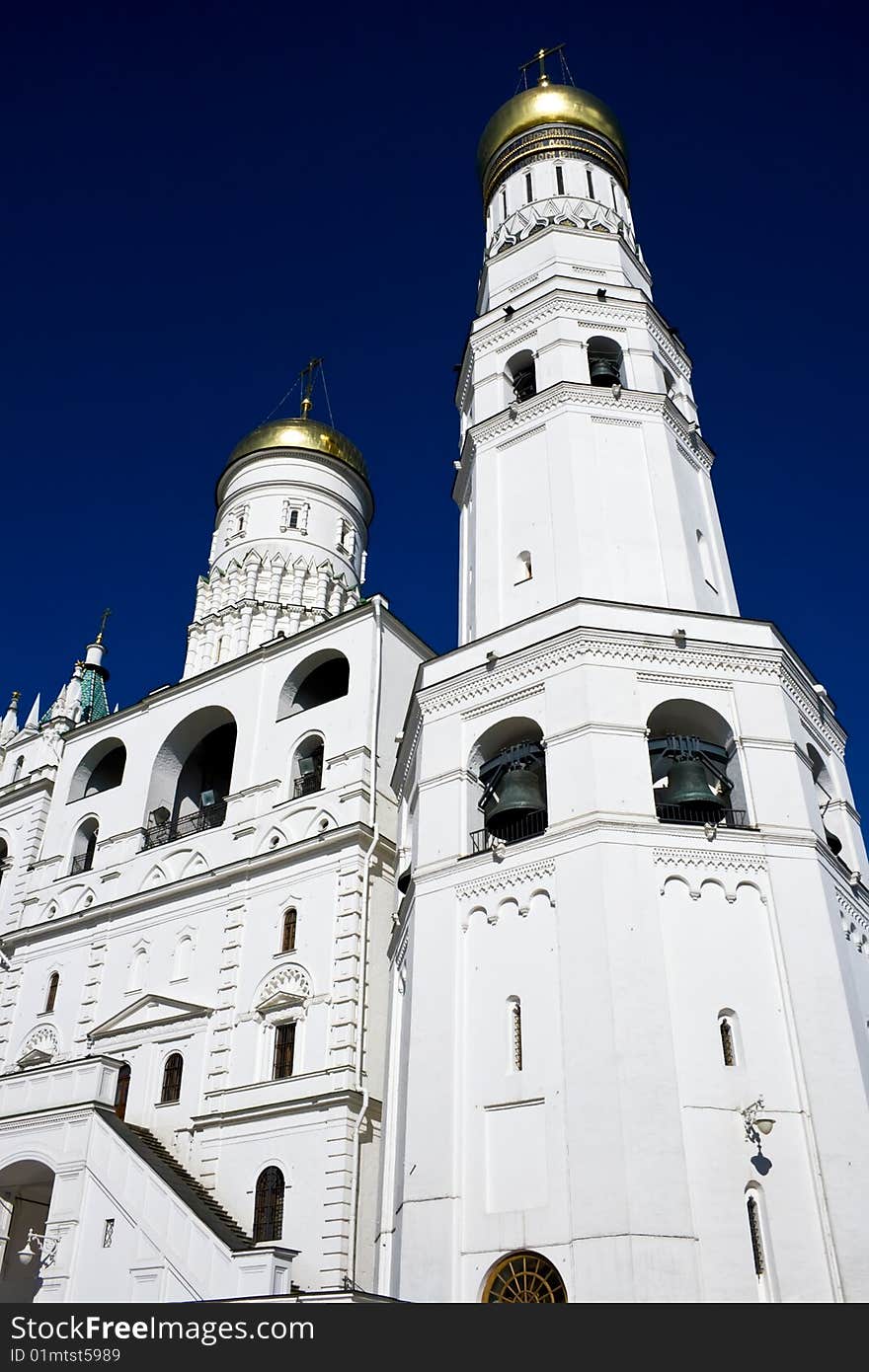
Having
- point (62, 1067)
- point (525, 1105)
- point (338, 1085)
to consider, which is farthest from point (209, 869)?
point (525, 1105)

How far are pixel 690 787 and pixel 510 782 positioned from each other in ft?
8.59

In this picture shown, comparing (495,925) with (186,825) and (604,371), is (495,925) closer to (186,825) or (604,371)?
(604,371)

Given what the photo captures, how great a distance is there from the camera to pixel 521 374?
23.9 meters

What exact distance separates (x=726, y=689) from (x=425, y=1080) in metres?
7.22

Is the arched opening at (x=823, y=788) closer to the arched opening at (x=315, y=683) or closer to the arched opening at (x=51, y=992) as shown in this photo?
the arched opening at (x=315, y=683)

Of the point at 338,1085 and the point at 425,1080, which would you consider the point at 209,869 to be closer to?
the point at 338,1085

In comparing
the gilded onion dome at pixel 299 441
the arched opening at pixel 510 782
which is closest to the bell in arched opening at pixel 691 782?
the arched opening at pixel 510 782

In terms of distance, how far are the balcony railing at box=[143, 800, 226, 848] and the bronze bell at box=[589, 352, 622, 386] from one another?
12.0 metres

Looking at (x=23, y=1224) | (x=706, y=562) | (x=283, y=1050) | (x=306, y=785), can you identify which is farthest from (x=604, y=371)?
(x=23, y=1224)

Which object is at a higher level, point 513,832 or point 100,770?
point 100,770

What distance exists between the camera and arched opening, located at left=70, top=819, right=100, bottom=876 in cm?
2777

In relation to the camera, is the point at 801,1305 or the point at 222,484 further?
the point at 222,484

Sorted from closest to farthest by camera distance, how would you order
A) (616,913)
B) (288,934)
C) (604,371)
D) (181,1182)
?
(616,913), (181,1182), (288,934), (604,371)

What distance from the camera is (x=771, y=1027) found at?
1459cm
